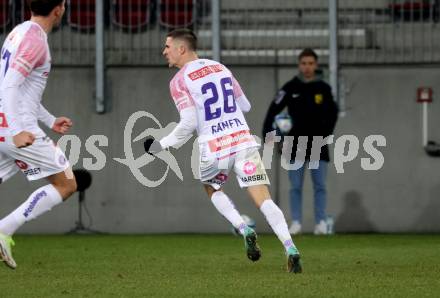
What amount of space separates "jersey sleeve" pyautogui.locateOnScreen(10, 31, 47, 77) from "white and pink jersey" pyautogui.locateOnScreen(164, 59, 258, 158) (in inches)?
50.9

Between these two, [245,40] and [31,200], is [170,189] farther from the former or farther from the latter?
[31,200]

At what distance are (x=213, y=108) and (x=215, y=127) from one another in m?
0.14

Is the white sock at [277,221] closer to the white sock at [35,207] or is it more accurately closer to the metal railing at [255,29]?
the white sock at [35,207]

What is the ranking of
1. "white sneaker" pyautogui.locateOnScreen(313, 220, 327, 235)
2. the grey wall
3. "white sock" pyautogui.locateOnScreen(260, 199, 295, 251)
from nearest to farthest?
"white sock" pyautogui.locateOnScreen(260, 199, 295, 251) < "white sneaker" pyautogui.locateOnScreen(313, 220, 327, 235) < the grey wall

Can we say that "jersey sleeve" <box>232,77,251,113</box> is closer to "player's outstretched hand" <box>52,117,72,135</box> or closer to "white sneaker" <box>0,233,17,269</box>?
"player's outstretched hand" <box>52,117,72,135</box>

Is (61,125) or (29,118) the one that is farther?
(61,125)

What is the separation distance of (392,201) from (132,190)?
313 centimetres

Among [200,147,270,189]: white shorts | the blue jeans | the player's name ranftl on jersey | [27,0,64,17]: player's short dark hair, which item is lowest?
the blue jeans

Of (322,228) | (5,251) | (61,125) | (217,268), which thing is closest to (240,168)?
(217,268)

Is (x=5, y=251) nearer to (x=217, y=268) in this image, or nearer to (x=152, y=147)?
(x=152, y=147)

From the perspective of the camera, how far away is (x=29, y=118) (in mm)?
7883

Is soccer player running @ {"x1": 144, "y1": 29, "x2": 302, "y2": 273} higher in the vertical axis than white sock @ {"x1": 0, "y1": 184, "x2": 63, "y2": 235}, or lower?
higher

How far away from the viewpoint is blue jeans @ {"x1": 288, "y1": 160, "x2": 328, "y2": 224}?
13102 millimetres

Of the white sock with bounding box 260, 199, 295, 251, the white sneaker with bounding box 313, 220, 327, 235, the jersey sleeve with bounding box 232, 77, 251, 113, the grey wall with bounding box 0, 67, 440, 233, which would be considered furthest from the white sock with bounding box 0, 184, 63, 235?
the grey wall with bounding box 0, 67, 440, 233
